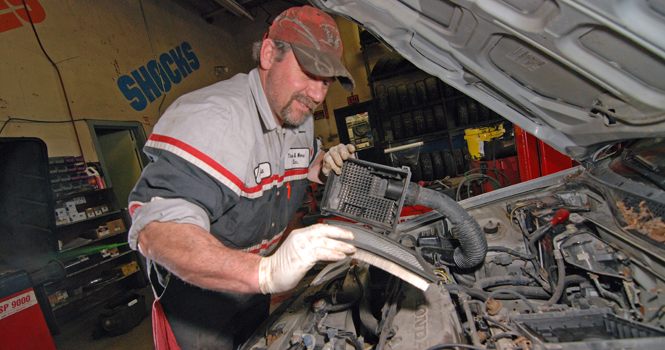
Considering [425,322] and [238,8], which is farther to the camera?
[238,8]

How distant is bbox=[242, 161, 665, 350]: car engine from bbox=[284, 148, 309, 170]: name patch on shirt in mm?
336

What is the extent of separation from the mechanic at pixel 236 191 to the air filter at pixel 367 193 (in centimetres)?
9

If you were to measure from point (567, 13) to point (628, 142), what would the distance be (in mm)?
914

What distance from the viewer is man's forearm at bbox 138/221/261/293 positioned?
851mm

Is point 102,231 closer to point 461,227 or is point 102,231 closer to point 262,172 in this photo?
point 262,172

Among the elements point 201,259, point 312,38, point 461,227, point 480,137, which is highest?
point 312,38

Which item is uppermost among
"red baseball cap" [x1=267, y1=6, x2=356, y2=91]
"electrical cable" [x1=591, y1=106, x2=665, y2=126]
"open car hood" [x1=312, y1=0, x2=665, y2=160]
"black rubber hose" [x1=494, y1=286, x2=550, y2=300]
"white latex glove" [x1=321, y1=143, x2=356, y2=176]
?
"red baseball cap" [x1=267, y1=6, x2=356, y2=91]

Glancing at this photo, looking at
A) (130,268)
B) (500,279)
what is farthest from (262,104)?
(130,268)

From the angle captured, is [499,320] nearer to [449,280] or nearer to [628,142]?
[449,280]

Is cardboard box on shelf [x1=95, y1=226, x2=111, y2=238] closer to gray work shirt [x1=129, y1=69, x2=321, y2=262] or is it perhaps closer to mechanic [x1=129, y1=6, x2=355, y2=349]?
mechanic [x1=129, y1=6, x2=355, y2=349]

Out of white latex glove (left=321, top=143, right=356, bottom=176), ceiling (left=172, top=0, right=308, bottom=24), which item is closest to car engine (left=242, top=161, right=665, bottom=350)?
white latex glove (left=321, top=143, right=356, bottom=176)

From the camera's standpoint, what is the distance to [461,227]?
56.2 inches

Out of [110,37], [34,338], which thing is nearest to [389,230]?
[34,338]

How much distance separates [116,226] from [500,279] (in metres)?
4.97
